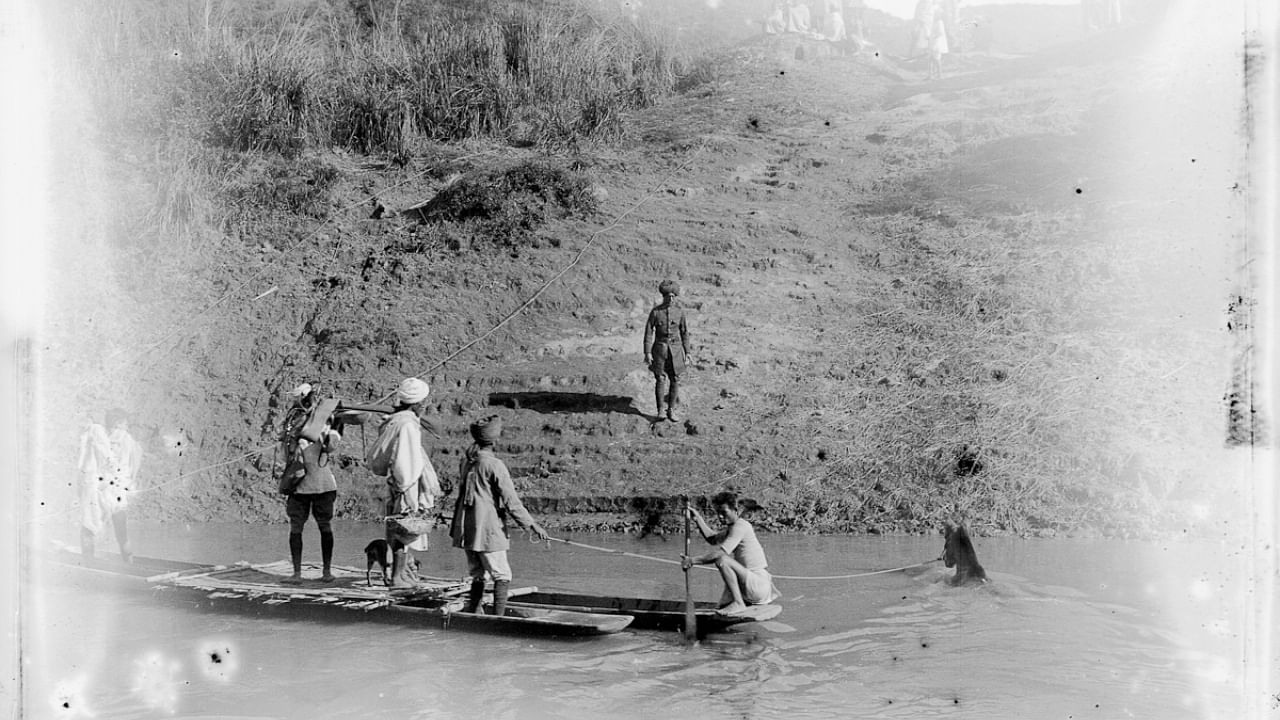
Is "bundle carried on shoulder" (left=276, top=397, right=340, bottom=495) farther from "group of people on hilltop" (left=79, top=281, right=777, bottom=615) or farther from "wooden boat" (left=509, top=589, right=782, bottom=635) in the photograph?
"wooden boat" (left=509, top=589, right=782, bottom=635)

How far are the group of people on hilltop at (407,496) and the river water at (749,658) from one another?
1.67 ft

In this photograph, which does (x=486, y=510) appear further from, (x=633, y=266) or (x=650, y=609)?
(x=633, y=266)

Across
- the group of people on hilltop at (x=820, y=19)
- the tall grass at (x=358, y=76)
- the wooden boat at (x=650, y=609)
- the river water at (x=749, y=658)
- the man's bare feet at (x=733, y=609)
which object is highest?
the group of people on hilltop at (x=820, y=19)

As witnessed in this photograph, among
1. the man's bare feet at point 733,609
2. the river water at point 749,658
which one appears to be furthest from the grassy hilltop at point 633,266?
the man's bare feet at point 733,609

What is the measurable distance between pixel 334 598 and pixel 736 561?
3025 millimetres

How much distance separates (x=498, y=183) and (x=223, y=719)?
14084 mm

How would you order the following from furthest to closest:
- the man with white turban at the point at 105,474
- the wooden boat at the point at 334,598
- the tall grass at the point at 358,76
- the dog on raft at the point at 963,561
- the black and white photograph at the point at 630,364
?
the tall grass at the point at 358,76
the man with white turban at the point at 105,474
the dog on raft at the point at 963,561
the wooden boat at the point at 334,598
the black and white photograph at the point at 630,364

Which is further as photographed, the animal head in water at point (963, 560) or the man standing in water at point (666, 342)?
the man standing in water at point (666, 342)

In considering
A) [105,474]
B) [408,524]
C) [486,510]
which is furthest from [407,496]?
[105,474]

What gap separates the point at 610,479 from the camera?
12.8m

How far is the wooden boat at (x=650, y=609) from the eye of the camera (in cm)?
796

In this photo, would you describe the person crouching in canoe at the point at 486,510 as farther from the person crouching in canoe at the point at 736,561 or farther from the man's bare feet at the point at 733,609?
the man's bare feet at the point at 733,609

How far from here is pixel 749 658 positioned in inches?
299

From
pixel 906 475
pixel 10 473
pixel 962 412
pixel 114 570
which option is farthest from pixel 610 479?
pixel 10 473
